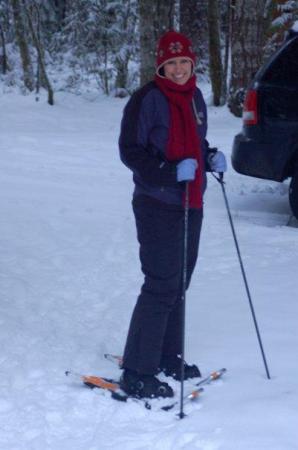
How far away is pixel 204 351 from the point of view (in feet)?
17.0

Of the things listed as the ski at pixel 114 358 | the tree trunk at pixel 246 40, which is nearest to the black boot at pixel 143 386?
the ski at pixel 114 358

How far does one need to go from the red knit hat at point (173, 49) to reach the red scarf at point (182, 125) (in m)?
0.10

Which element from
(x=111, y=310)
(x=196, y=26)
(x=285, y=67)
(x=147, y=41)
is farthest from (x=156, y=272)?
(x=196, y=26)

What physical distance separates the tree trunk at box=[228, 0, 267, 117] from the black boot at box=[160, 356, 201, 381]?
31.2 ft

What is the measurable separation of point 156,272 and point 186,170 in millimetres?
577

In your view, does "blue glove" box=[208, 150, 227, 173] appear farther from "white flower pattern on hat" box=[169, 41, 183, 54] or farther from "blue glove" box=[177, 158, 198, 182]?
"white flower pattern on hat" box=[169, 41, 183, 54]

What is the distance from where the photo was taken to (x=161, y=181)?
4.26m

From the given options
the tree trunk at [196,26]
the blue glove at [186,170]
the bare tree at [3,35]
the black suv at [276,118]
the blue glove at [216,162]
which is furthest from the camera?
the bare tree at [3,35]

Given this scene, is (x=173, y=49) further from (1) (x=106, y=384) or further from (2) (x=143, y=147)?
(1) (x=106, y=384)

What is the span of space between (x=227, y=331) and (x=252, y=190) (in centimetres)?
475

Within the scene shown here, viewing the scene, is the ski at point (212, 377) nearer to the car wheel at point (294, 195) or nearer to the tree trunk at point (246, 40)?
the car wheel at point (294, 195)

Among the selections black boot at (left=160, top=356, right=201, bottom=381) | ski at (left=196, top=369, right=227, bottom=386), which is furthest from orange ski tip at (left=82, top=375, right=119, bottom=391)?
ski at (left=196, top=369, right=227, bottom=386)

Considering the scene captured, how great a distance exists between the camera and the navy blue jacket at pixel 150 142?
423 centimetres

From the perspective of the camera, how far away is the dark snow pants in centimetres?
435
